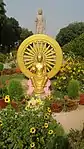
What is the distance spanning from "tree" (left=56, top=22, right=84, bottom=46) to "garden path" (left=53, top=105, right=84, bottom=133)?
99.6 feet

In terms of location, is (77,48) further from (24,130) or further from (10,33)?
(10,33)

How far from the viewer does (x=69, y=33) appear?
39750 mm

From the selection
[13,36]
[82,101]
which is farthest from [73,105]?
[13,36]

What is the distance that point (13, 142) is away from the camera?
554cm

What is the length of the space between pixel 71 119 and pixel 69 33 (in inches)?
1221

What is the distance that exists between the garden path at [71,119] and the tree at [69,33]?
30.4 metres

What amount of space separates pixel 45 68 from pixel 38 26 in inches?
91.0

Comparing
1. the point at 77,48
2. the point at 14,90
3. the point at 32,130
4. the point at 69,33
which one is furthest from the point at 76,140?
the point at 69,33

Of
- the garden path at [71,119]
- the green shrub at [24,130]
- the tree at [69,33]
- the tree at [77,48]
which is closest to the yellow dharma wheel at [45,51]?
the garden path at [71,119]

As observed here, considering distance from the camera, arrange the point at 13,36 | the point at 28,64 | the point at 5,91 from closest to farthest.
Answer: the point at 5,91
the point at 28,64
the point at 13,36

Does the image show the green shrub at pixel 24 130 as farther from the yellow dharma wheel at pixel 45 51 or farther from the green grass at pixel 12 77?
the green grass at pixel 12 77

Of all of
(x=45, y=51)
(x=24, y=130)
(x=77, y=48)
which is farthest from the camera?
(x=77, y=48)

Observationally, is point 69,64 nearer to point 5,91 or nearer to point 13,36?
point 5,91

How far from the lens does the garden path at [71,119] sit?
29.2 feet
